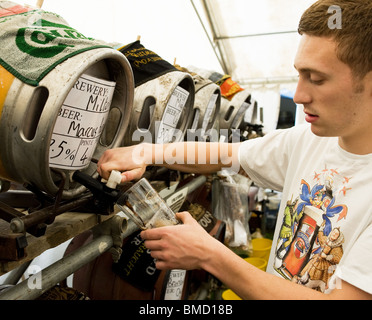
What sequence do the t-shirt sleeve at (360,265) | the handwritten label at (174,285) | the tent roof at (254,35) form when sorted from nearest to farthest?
the t-shirt sleeve at (360,265), the handwritten label at (174,285), the tent roof at (254,35)

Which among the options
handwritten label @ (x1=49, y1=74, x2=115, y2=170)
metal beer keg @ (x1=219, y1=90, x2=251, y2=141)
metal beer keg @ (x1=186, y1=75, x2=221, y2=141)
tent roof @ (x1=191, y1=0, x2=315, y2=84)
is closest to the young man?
handwritten label @ (x1=49, y1=74, x2=115, y2=170)

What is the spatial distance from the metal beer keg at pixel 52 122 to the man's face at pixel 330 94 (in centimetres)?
51

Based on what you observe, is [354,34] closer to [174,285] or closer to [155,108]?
[155,108]


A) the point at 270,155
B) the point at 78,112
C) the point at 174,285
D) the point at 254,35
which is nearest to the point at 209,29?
the point at 254,35

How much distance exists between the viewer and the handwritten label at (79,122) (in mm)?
684

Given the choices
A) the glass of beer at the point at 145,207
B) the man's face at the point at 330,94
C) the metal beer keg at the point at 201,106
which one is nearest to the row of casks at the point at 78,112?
the glass of beer at the point at 145,207

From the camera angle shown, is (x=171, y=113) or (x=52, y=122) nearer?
(x=52, y=122)

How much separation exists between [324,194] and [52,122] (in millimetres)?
856

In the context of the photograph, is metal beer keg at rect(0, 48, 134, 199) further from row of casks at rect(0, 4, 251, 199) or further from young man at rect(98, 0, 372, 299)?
young man at rect(98, 0, 372, 299)

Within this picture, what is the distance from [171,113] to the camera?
1.14 metres

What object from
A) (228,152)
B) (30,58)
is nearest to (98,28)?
(228,152)

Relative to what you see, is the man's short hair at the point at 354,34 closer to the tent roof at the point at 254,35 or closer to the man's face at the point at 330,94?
the man's face at the point at 330,94
